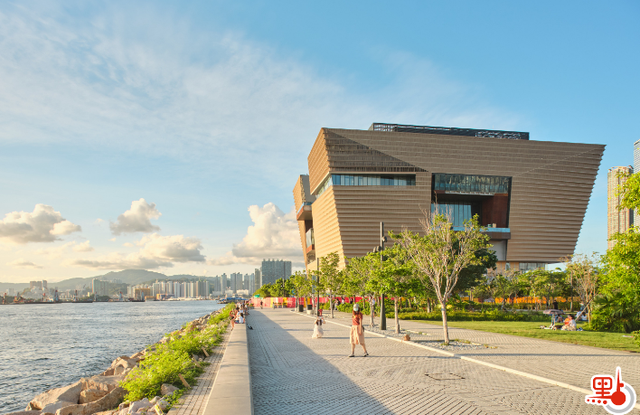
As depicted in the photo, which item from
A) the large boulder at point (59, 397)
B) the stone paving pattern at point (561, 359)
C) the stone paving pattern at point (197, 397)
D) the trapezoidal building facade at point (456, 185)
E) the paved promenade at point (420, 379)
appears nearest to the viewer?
the stone paving pattern at point (197, 397)

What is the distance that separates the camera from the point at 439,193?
84.7 meters

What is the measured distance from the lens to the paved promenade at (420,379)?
816cm

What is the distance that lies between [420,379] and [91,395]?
29.7ft

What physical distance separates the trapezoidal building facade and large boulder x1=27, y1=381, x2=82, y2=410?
213 ft

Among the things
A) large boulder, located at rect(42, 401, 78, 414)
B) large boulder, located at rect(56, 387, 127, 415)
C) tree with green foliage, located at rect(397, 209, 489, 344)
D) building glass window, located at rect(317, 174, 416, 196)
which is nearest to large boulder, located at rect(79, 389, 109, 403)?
large boulder, located at rect(42, 401, 78, 414)

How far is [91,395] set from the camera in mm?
12234

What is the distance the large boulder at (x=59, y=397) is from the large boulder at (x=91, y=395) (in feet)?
0.92

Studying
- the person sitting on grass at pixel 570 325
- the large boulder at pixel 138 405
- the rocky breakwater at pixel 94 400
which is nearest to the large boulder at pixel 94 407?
the rocky breakwater at pixel 94 400

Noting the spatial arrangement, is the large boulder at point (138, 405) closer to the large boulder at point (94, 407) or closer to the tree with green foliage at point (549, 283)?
the large boulder at point (94, 407)

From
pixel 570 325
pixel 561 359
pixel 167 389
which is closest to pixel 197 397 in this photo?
pixel 167 389

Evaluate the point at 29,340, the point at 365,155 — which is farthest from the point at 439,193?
the point at 29,340

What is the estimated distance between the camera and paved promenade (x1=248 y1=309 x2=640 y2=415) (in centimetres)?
816

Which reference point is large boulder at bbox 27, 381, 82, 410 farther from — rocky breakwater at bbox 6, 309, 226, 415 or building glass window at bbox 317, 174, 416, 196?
building glass window at bbox 317, 174, 416, 196

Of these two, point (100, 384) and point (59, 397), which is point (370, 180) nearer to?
point (100, 384)
